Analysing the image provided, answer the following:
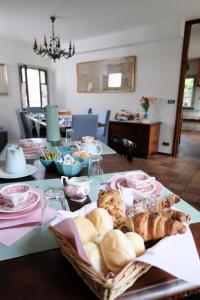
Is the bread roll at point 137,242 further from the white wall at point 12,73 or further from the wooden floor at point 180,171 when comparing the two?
the white wall at point 12,73

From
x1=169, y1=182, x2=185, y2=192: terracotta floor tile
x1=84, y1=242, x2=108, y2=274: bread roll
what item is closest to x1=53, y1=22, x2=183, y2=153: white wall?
x1=169, y1=182, x2=185, y2=192: terracotta floor tile

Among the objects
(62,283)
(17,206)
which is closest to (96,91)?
(17,206)

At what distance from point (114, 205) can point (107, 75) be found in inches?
170

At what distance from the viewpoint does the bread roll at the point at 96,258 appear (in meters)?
0.43

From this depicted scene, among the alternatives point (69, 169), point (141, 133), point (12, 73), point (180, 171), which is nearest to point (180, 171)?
point (180, 171)

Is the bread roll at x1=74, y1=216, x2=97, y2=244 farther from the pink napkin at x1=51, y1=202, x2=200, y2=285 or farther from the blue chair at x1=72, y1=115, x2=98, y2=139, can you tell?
the blue chair at x1=72, y1=115, x2=98, y2=139

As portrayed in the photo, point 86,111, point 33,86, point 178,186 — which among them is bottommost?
point 178,186

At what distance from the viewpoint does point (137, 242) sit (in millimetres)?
471

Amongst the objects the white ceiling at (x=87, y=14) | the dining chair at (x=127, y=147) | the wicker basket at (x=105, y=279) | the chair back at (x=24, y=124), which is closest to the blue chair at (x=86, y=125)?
the dining chair at (x=127, y=147)

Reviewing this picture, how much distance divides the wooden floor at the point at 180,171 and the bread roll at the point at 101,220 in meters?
1.66

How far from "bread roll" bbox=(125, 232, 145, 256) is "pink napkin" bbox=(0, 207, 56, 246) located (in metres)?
0.35

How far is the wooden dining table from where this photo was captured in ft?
1.44

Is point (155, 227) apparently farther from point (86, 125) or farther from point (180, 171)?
point (180, 171)

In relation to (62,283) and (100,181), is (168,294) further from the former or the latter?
(100,181)
